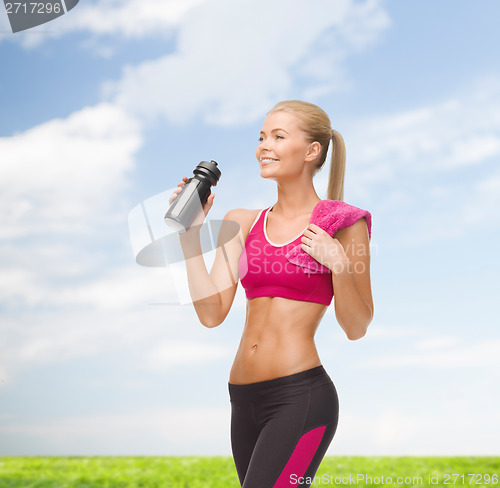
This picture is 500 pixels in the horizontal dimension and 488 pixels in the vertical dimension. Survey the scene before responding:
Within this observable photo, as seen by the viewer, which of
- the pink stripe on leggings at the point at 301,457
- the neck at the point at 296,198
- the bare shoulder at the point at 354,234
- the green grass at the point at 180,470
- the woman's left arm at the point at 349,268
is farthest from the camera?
the green grass at the point at 180,470

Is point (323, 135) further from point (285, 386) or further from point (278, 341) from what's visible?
point (285, 386)

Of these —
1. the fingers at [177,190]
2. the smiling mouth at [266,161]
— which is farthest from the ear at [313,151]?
the fingers at [177,190]

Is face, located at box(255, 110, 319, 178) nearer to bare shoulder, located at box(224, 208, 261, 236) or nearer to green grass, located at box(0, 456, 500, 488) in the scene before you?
bare shoulder, located at box(224, 208, 261, 236)

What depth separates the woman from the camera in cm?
166

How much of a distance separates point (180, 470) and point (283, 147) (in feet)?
11.2

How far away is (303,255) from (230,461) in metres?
3.38

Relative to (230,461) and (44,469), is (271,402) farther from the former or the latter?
(44,469)

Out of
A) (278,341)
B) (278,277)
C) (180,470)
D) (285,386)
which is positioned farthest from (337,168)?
(180,470)

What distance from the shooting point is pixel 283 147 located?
1.89 meters

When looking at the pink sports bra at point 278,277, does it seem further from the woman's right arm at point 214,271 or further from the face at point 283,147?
the face at point 283,147

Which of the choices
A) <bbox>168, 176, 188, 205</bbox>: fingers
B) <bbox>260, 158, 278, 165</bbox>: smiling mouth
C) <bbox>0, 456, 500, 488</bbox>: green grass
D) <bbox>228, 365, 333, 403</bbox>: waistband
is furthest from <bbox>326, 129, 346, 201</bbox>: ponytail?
<bbox>0, 456, 500, 488</bbox>: green grass

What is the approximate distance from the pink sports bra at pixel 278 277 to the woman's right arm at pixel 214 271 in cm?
7

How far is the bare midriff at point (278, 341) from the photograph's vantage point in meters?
1.72

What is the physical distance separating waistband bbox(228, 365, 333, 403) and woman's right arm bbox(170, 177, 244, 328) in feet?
0.94
